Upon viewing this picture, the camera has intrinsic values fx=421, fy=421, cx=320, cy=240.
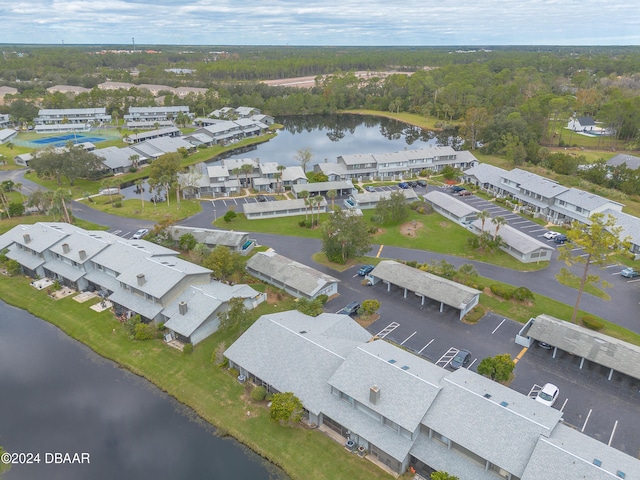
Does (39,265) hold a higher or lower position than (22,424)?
higher

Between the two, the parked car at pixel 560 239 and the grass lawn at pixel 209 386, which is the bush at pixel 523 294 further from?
the grass lawn at pixel 209 386

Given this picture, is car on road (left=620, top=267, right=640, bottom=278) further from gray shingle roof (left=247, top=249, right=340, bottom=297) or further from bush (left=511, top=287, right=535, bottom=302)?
gray shingle roof (left=247, top=249, right=340, bottom=297)

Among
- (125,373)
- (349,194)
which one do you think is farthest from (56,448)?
(349,194)

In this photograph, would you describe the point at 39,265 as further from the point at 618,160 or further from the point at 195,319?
the point at 618,160

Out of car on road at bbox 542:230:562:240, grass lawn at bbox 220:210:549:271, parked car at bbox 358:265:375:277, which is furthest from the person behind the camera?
car on road at bbox 542:230:562:240

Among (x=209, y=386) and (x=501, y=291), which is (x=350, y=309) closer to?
(x=209, y=386)

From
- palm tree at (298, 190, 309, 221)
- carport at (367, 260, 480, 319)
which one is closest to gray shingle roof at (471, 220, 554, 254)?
carport at (367, 260, 480, 319)

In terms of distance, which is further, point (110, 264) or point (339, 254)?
point (339, 254)
